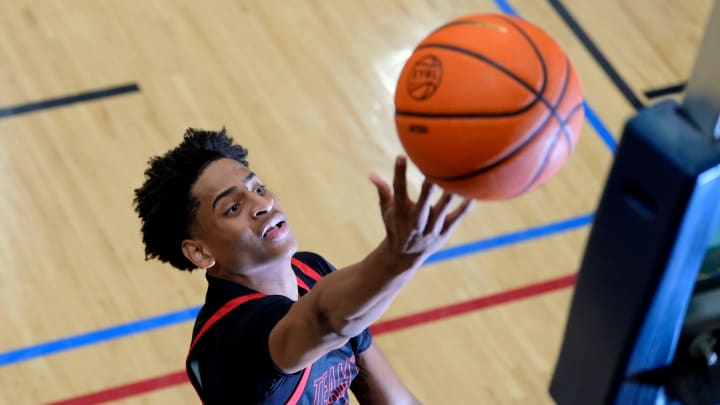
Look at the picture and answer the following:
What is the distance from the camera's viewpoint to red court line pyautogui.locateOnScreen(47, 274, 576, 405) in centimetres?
460

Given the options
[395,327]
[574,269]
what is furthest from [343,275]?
[574,269]

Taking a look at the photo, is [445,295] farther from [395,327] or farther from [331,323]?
[331,323]

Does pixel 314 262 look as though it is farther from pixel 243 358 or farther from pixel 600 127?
pixel 600 127

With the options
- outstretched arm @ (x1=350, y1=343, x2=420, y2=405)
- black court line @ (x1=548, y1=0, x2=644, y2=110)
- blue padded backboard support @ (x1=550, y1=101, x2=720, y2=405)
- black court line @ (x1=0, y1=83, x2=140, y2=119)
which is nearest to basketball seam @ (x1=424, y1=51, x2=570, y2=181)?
blue padded backboard support @ (x1=550, y1=101, x2=720, y2=405)

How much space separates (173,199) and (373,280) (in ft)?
3.41

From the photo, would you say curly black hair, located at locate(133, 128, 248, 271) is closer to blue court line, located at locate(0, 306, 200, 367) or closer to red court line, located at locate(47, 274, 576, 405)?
red court line, located at locate(47, 274, 576, 405)

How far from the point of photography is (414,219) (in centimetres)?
211

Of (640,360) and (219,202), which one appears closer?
(640,360)

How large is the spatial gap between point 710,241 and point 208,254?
65.5 inches

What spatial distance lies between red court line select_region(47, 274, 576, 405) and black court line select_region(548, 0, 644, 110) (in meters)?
1.34

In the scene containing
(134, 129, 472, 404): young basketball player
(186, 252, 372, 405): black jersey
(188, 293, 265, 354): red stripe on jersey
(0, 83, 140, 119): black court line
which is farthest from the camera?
(0, 83, 140, 119): black court line

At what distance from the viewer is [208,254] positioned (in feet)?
10.1

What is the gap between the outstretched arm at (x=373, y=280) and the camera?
2121 mm

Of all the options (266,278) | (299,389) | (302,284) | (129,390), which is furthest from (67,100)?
(299,389)
